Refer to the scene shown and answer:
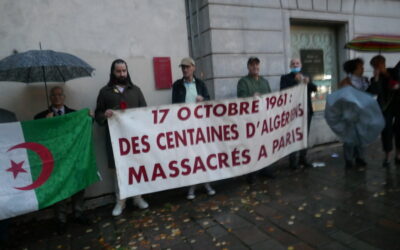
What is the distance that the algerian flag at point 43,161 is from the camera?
3.32 metres

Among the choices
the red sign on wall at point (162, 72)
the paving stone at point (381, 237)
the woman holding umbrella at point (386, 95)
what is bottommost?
the paving stone at point (381, 237)

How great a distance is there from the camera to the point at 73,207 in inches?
155

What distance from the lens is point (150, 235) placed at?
3.33m

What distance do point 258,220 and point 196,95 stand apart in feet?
6.47

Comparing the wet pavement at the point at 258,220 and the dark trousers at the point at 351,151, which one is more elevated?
the dark trousers at the point at 351,151

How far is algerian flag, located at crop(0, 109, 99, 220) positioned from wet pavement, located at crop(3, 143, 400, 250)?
1.78 ft

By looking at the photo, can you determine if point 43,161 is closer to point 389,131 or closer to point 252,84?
point 252,84

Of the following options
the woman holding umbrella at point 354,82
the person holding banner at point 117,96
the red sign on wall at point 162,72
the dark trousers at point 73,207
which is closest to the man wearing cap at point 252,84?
the red sign on wall at point 162,72

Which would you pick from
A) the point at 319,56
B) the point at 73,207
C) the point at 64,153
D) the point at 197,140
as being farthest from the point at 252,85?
the point at 319,56

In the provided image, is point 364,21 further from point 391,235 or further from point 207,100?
point 391,235

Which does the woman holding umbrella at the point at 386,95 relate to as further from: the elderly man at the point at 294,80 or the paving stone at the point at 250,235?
the paving stone at the point at 250,235

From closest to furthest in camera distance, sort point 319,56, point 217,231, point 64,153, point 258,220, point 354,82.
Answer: point 217,231 → point 258,220 → point 64,153 → point 354,82 → point 319,56

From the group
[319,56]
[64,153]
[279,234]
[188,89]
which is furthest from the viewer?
[319,56]

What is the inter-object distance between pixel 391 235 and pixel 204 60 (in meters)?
4.22
